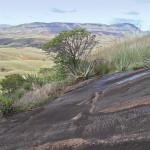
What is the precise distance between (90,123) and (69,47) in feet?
36.0

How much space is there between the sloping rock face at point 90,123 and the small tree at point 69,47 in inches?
296

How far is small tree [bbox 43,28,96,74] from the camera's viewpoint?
19.6m

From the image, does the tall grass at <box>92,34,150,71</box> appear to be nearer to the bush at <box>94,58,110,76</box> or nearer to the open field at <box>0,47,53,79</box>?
the bush at <box>94,58,110,76</box>

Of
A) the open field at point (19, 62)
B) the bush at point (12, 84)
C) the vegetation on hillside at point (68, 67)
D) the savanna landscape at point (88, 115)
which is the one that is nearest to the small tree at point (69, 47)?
the vegetation on hillside at point (68, 67)

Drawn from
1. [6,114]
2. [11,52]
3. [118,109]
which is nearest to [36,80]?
[6,114]

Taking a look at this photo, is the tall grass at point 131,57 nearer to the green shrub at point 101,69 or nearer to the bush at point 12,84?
the green shrub at point 101,69

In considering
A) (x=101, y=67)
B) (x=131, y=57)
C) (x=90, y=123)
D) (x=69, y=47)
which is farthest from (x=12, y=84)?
(x=90, y=123)

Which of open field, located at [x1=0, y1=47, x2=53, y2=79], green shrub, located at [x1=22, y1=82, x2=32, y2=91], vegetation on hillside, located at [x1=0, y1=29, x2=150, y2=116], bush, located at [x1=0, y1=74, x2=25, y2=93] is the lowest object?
open field, located at [x1=0, y1=47, x2=53, y2=79]

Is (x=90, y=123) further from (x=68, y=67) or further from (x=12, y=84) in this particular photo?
(x=12, y=84)

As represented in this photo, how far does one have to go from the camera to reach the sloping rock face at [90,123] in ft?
24.9

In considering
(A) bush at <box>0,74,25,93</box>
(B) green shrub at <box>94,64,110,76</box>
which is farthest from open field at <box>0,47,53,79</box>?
(B) green shrub at <box>94,64,110,76</box>

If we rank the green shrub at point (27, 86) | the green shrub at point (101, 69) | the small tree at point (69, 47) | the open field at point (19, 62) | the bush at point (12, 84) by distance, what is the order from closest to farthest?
the green shrub at point (101, 69), the green shrub at point (27, 86), the small tree at point (69, 47), the bush at point (12, 84), the open field at point (19, 62)

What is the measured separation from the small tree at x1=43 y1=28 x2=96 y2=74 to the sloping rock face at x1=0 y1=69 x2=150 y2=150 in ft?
24.7

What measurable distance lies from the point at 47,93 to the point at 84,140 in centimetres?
696
